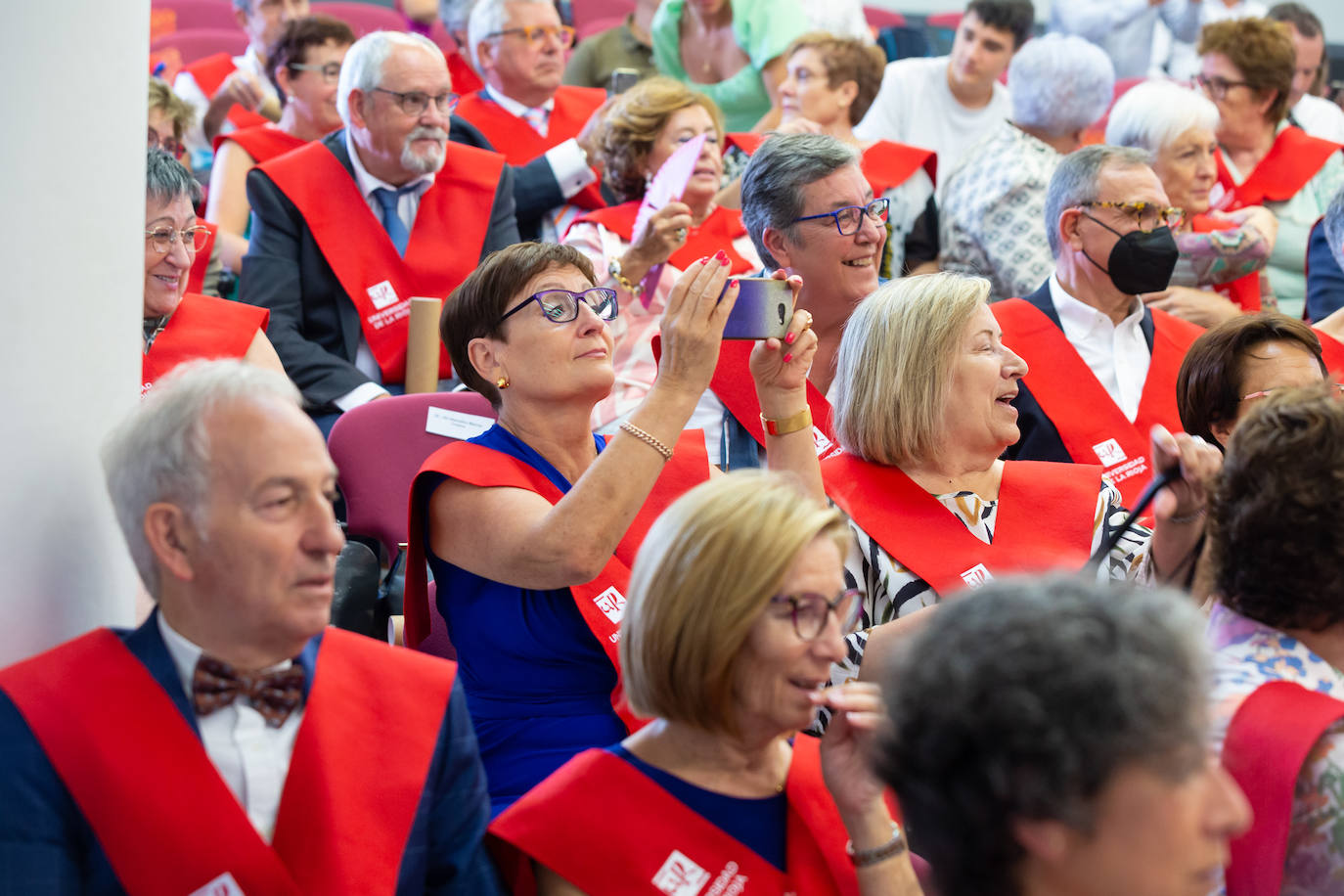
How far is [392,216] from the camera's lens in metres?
4.02

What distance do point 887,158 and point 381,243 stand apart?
1.81 metres

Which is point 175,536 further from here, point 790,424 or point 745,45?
point 745,45

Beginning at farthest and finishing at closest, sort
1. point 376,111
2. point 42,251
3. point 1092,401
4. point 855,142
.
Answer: point 855,142 < point 376,111 < point 1092,401 < point 42,251

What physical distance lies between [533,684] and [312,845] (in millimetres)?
670

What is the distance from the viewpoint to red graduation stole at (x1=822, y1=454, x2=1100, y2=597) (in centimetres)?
245

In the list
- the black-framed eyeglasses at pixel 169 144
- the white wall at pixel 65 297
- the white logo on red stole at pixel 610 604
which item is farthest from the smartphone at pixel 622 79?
the white wall at pixel 65 297

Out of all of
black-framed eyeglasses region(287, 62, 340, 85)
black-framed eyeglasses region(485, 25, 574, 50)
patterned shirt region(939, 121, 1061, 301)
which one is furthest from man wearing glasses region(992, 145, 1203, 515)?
black-framed eyeglasses region(287, 62, 340, 85)

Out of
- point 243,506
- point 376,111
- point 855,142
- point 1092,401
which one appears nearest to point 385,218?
point 376,111

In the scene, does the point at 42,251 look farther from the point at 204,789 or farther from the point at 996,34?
the point at 996,34

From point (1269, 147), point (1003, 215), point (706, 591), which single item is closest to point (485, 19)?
point (1003, 215)

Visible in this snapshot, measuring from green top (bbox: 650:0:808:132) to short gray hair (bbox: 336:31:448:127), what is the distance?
1.86 meters

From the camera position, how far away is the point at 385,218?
402 cm

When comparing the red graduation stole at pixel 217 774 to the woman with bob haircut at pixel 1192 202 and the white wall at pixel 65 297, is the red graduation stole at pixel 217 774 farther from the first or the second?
the woman with bob haircut at pixel 1192 202

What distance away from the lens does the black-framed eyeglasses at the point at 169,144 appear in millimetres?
4367
